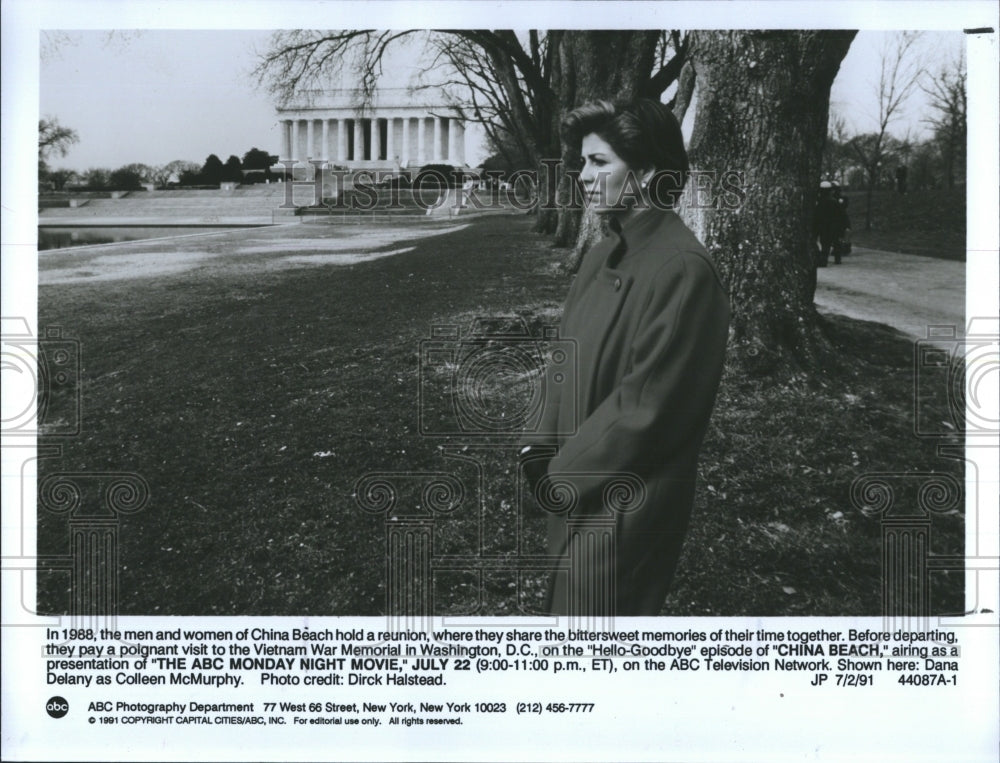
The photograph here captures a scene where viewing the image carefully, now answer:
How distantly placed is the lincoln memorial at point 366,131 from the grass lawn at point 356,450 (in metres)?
0.33

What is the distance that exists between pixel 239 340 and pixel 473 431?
1.08 metres

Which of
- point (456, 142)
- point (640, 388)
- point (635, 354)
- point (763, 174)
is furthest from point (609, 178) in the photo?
point (456, 142)

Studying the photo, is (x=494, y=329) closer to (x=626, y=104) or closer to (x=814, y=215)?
(x=626, y=104)

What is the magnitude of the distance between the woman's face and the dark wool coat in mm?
72

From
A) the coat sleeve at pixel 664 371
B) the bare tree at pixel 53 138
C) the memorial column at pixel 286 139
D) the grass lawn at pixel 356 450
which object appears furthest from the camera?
the memorial column at pixel 286 139

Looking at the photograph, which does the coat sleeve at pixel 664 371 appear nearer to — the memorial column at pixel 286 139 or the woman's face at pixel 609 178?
the woman's face at pixel 609 178

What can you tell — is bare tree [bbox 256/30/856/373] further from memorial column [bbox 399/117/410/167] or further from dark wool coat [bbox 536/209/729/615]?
dark wool coat [bbox 536/209/729/615]

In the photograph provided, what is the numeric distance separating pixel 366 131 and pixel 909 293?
2.30 meters

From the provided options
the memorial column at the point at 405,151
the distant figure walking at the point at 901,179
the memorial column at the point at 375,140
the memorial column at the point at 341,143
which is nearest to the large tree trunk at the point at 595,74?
the memorial column at the point at 405,151

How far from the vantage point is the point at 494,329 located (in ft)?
11.4

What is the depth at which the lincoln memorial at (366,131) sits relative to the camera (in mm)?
3574

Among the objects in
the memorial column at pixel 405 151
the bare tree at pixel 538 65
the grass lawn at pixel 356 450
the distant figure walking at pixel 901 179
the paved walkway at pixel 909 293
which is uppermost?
the bare tree at pixel 538 65

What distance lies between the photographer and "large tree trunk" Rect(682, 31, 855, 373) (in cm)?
354

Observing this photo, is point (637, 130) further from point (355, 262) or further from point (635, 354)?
point (355, 262)
